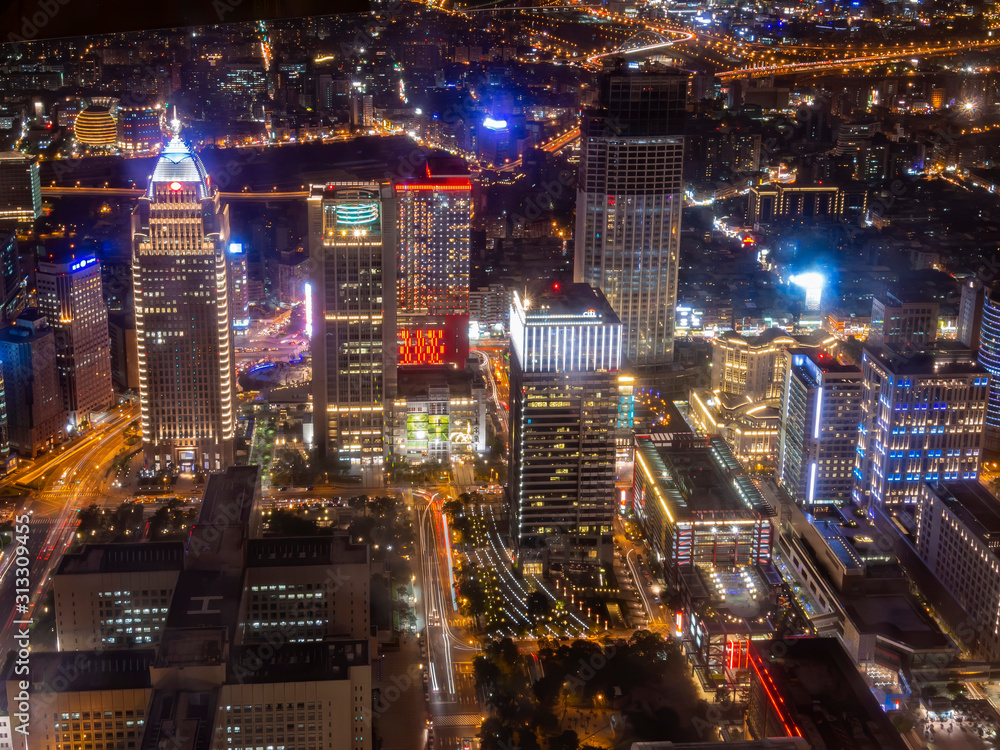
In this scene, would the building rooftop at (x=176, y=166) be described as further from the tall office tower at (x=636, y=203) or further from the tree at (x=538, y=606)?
the tree at (x=538, y=606)

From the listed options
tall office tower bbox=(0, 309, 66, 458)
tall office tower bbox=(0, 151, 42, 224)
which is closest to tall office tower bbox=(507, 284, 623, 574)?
tall office tower bbox=(0, 309, 66, 458)

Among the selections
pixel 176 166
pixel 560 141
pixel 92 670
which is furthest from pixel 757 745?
pixel 560 141

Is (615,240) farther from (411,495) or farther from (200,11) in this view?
(200,11)

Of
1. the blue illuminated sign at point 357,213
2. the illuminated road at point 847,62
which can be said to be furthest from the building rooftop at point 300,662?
the illuminated road at point 847,62

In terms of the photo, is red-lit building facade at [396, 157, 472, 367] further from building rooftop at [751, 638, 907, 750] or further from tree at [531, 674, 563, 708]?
building rooftop at [751, 638, 907, 750]

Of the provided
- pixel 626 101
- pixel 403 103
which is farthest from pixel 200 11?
pixel 403 103

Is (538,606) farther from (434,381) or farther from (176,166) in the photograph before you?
(176,166)
